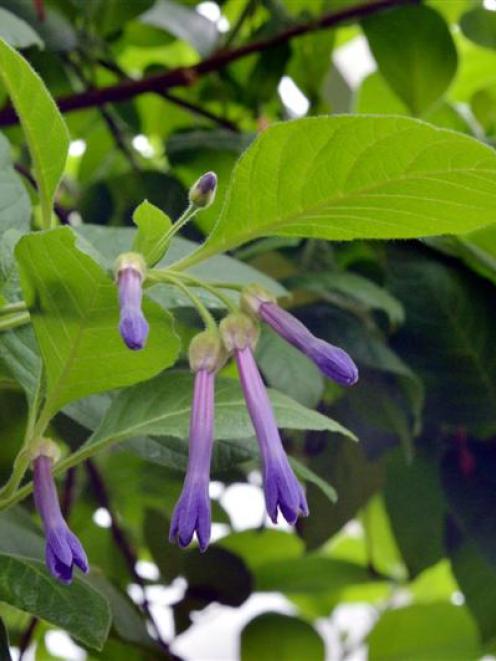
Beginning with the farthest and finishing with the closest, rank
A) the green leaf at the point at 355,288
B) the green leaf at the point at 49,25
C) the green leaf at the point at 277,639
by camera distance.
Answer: the green leaf at the point at 277,639, the green leaf at the point at 49,25, the green leaf at the point at 355,288

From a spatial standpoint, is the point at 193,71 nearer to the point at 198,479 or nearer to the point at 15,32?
the point at 15,32

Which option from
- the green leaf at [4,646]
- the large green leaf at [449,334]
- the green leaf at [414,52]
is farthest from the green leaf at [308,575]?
the green leaf at [4,646]

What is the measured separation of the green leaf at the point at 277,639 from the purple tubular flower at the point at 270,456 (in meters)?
0.53

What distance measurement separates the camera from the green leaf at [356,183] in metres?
0.42

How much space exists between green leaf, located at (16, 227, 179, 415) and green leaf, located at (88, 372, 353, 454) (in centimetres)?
4

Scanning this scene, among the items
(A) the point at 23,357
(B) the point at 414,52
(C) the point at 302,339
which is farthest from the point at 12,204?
(B) the point at 414,52

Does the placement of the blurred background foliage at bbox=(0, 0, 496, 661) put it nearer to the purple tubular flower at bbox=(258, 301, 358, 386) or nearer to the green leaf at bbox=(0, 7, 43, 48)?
the green leaf at bbox=(0, 7, 43, 48)

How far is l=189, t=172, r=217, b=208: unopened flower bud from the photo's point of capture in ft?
1.47

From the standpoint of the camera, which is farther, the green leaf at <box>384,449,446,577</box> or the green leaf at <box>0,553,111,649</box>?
the green leaf at <box>384,449,446,577</box>

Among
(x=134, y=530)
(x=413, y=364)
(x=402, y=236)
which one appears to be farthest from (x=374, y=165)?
(x=134, y=530)

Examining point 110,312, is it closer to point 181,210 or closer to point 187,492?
point 187,492

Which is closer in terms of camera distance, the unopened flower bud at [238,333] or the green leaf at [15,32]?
the unopened flower bud at [238,333]

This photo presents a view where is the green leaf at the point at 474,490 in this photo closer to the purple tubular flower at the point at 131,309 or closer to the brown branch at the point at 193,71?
the brown branch at the point at 193,71

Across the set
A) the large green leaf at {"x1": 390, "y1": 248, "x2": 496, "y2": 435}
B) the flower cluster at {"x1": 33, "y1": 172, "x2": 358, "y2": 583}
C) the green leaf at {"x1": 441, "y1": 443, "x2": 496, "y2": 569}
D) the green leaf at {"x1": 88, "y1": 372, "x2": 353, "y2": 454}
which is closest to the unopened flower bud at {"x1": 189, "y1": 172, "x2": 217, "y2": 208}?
the flower cluster at {"x1": 33, "y1": 172, "x2": 358, "y2": 583}
